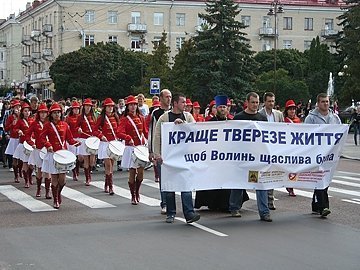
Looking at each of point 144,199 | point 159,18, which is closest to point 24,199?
point 144,199

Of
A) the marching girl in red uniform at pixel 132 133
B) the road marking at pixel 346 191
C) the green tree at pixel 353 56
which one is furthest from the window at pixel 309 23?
the marching girl in red uniform at pixel 132 133

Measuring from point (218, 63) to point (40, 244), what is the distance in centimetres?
4802

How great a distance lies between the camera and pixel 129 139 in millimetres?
14383

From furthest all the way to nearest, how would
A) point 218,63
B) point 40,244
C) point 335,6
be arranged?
point 335,6
point 218,63
point 40,244

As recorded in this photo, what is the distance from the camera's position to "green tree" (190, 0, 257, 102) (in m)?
57.8

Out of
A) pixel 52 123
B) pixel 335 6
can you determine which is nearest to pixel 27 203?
pixel 52 123

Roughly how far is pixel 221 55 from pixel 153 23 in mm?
31349

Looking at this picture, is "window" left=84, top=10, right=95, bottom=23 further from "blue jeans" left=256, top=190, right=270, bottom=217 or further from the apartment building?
"blue jeans" left=256, top=190, right=270, bottom=217

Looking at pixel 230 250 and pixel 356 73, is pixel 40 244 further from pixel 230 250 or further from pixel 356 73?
pixel 356 73

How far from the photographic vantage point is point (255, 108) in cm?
1198

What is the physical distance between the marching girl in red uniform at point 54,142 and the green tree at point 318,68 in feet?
194

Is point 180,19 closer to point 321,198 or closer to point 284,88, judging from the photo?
point 284,88

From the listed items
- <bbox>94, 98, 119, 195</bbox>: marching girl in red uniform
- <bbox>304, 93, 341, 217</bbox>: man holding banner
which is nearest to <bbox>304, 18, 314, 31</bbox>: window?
<bbox>94, 98, 119, 195</bbox>: marching girl in red uniform

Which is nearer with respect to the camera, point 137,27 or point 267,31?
point 137,27
